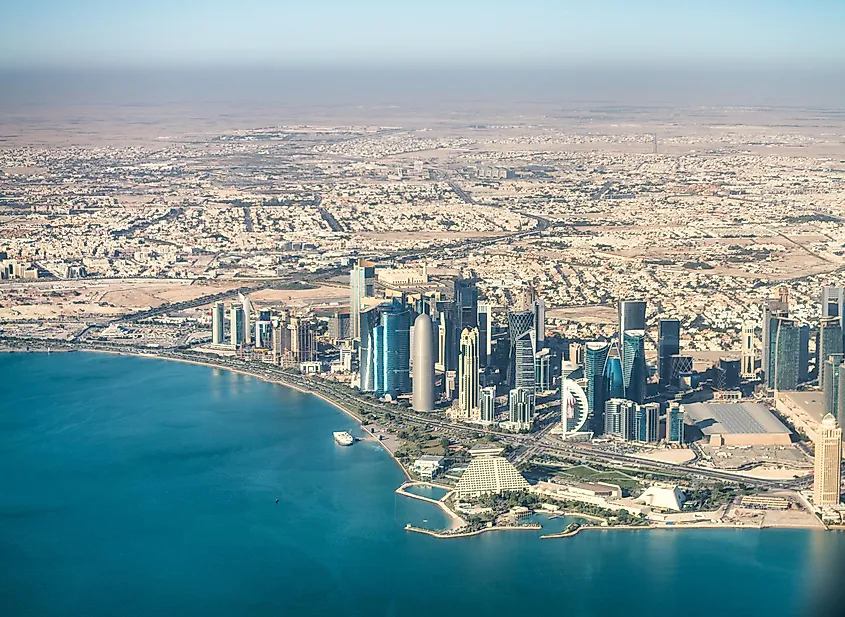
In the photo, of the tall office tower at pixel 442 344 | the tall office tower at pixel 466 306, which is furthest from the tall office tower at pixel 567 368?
the tall office tower at pixel 442 344

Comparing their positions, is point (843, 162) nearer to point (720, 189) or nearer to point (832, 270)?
point (720, 189)

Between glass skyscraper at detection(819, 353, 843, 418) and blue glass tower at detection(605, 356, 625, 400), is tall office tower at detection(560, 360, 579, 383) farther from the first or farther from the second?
glass skyscraper at detection(819, 353, 843, 418)

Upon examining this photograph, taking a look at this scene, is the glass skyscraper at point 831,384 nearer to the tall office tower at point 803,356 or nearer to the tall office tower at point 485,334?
the tall office tower at point 803,356

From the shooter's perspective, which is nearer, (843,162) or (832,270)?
(832,270)

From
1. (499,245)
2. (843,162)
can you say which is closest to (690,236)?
(499,245)

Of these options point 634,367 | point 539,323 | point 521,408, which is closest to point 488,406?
point 521,408

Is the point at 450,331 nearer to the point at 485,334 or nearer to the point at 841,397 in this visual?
the point at 485,334

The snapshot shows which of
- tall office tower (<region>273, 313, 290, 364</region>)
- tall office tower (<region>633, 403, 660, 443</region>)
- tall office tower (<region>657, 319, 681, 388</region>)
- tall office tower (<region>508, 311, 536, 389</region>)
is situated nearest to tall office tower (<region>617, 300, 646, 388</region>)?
tall office tower (<region>657, 319, 681, 388</region>)
